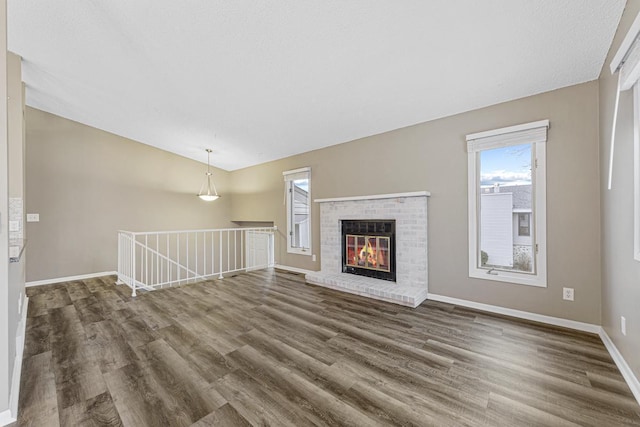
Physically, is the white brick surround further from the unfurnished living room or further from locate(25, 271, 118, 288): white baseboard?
locate(25, 271, 118, 288): white baseboard

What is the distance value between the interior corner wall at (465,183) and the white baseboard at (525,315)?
0.17ft

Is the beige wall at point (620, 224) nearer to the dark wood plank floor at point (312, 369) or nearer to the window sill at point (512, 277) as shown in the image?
the dark wood plank floor at point (312, 369)

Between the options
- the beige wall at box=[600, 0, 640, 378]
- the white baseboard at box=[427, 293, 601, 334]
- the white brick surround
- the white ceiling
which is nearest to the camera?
the beige wall at box=[600, 0, 640, 378]

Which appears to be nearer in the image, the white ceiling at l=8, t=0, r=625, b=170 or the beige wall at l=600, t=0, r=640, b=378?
the beige wall at l=600, t=0, r=640, b=378

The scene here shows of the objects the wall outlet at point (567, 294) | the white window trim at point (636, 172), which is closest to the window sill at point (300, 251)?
the wall outlet at point (567, 294)

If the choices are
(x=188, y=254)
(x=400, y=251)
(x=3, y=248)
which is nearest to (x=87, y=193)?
(x=188, y=254)

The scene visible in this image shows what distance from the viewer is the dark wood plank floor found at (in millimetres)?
1539

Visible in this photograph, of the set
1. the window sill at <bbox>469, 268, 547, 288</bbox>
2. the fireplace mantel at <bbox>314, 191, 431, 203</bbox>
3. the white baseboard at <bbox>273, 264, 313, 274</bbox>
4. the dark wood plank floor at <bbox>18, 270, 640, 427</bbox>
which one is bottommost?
the dark wood plank floor at <bbox>18, 270, 640, 427</bbox>

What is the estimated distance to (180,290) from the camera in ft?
13.4

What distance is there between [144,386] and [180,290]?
98.4 inches

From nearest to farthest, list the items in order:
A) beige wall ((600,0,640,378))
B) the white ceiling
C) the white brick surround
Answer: beige wall ((600,0,640,378))
the white ceiling
the white brick surround

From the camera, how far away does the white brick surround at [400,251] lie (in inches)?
138

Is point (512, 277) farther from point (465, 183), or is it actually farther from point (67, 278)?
point (67, 278)

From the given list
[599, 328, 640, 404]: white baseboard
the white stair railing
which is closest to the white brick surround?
[599, 328, 640, 404]: white baseboard
